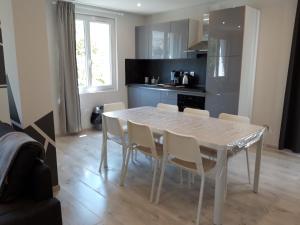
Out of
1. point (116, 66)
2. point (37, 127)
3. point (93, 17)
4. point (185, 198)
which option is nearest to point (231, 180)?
point (185, 198)

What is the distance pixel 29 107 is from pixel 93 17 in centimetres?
301

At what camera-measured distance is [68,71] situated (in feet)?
14.2

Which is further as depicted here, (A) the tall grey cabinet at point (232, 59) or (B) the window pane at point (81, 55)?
(B) the window pane at point (81, 55)

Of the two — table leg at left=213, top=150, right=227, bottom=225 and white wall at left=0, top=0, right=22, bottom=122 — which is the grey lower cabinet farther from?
white wall at left=0, top=0, right=22, bottom=122

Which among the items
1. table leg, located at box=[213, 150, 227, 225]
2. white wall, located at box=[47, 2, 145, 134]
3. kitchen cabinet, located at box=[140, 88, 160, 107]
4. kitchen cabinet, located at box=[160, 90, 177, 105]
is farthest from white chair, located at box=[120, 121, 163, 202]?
white wall, located at box=[47, 2, 145, 134]

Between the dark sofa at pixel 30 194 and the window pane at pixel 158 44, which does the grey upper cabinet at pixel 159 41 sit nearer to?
the window pane at pixel 158 44

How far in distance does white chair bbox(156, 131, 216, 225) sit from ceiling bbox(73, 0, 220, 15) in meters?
2.99

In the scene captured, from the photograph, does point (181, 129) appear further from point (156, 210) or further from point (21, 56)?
point (21, 56)

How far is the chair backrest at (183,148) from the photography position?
1986 mm

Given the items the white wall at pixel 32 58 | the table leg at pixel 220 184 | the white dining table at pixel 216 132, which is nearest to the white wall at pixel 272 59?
the white dining table at pixel 216 132

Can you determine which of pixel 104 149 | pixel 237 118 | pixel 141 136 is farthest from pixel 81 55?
pixel 237 118

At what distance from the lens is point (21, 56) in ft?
7.25

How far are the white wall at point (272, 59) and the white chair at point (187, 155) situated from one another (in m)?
2.15

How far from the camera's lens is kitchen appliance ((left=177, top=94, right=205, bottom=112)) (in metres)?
4.26
